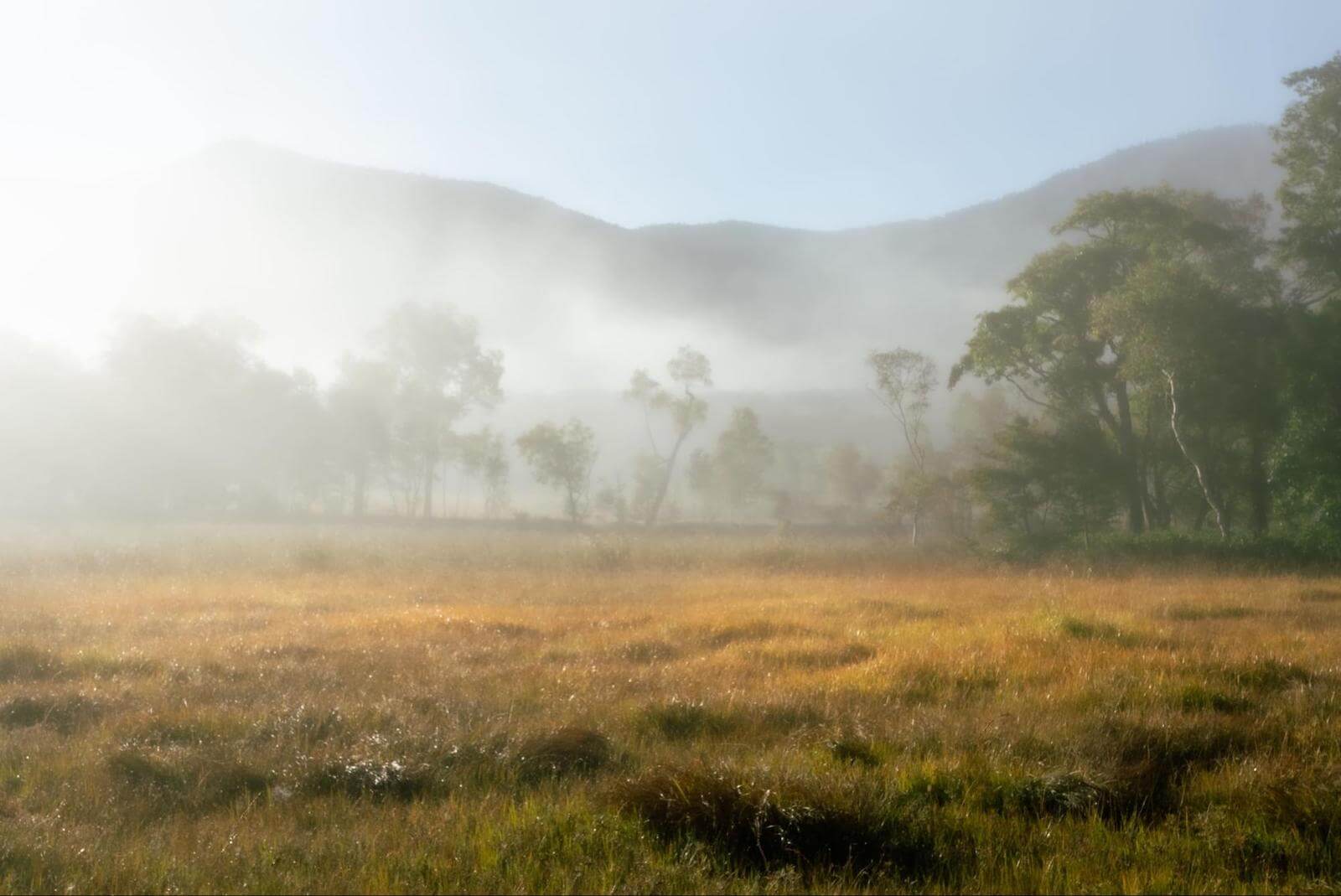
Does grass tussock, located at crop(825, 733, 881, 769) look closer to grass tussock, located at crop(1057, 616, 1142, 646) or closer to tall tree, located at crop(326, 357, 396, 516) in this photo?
grass tussock, located at crop(1057, 616, 1142, 646)

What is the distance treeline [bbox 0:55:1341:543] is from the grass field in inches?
597

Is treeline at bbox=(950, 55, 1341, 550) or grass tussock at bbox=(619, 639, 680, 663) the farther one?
treeline at bbox=(950, 55, 1341, 550)

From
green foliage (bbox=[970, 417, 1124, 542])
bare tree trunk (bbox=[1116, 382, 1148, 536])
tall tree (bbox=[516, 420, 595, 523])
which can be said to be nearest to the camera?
green foliage (bbox=[970, 417, 1124, 542])

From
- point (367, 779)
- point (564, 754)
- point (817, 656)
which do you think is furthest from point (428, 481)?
point (367, 779)

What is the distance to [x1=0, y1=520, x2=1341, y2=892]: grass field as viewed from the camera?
4.05 metres

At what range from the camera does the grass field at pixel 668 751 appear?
4.05 meters

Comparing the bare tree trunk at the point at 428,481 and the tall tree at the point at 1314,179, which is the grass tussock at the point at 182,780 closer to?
the tall tree at the point at 1314,179

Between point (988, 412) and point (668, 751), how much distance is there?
56.0m

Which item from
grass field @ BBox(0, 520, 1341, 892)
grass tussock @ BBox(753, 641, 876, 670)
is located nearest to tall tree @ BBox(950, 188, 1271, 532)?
grass field @ BBox(0, 520, 1341, 892)

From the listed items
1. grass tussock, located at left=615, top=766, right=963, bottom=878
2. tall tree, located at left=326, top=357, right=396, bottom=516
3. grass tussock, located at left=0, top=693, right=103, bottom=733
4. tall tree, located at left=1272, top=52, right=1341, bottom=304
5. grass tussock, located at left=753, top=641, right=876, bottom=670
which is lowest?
grass tussock, located at left=0, top=693, right=103, bottom=733

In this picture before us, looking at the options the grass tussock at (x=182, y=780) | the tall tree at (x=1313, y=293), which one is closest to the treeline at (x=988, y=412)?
the tall tree at (x=1313, y=293)

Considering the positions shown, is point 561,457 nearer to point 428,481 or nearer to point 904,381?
point 428,481

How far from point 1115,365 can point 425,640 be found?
27.7 meters

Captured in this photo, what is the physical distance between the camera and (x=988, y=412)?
57.1 m
